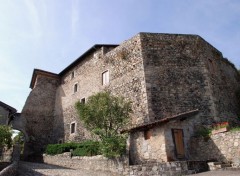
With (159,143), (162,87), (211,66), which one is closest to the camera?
(159,143)

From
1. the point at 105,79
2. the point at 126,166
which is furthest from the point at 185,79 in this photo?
the point at 126,166

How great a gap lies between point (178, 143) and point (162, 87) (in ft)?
15.0

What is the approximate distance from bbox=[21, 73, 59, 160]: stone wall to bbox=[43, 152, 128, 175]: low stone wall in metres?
4.49

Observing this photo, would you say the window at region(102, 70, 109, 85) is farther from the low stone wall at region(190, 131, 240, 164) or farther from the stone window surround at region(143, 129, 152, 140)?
the low stone wall at region(190, 131, 240, 164)

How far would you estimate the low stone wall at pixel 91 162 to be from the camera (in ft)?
34.7

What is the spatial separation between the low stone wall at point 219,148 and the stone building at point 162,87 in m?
0.64

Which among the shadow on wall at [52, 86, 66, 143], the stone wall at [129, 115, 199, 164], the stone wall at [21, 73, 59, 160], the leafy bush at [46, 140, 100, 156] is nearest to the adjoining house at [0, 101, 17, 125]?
the stone wall at [21, 73, 59, 160]

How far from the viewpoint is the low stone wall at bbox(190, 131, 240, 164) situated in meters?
9.54

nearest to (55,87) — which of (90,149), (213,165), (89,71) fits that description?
(89,71)

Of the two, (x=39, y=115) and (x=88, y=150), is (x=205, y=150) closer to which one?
(x=88, y=150)

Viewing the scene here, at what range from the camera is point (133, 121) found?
1384 cm

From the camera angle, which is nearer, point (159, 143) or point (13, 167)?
point (159, 143)

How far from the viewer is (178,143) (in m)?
10.1

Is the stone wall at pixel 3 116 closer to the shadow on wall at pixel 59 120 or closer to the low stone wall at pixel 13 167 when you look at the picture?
the low stone wall at pixel 13 167
